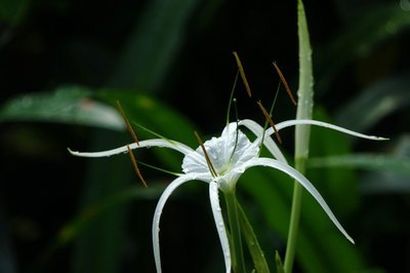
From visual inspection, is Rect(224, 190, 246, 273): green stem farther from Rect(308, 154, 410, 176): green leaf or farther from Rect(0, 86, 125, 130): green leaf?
Rect(0, 86, 125, 130): green leaf

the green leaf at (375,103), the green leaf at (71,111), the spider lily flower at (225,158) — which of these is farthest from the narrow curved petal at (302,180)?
the green leaf at (375,103)

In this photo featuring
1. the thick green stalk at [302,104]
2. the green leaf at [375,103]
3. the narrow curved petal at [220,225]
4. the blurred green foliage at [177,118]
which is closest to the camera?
the narrow curved petal at [220,225]

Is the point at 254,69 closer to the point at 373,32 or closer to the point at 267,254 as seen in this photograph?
the point at 373,32

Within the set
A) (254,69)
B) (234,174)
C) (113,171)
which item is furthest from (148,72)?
(234,174)

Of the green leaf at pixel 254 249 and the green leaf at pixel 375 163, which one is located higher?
the green leaf at pixel 375 163

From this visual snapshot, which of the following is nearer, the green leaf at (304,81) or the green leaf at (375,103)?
the green leaf at (304,81)

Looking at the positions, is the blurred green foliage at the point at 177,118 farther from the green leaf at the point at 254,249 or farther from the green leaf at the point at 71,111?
the green leaf at the point at 254,249

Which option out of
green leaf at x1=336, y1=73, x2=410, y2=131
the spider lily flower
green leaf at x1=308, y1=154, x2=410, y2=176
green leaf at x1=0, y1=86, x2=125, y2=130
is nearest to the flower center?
the spider lily flower
